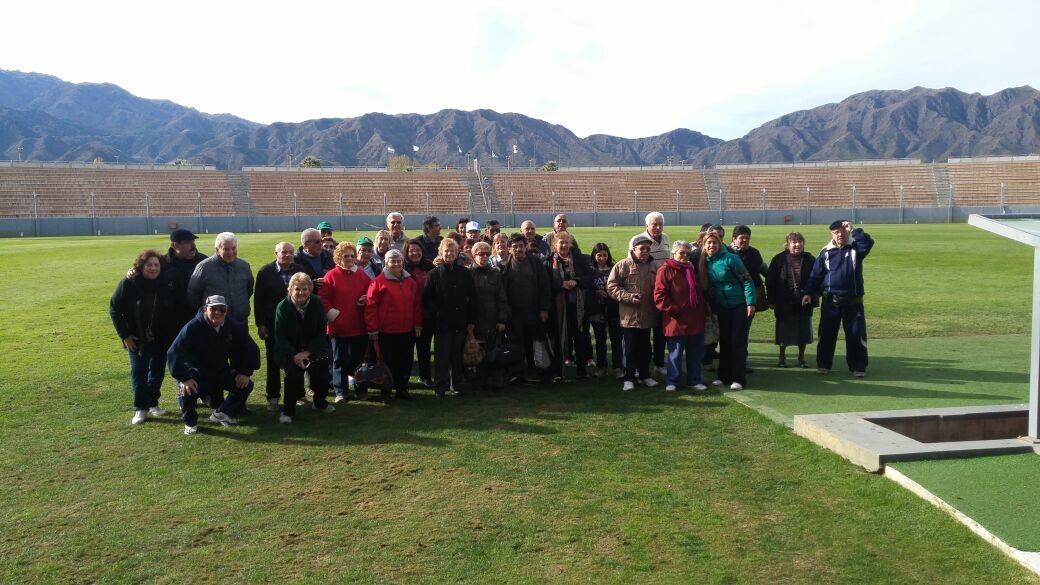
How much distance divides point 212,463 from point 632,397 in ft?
13.0

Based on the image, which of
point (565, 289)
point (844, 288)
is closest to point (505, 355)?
point (565, 289)

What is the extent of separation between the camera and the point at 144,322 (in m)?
7.32

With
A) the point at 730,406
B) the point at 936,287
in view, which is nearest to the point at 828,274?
the point at 730,406

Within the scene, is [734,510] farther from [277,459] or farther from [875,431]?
[277,459]

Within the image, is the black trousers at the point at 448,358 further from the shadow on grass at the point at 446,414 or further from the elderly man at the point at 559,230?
the elderly man at the point at 559,230

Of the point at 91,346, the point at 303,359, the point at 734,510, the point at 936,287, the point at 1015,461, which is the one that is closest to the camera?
the point at 734,510

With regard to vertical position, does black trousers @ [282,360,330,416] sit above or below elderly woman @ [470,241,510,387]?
below

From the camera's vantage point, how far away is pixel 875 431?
6176mm

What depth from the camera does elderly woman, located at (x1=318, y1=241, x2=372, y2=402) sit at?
783 centimetres

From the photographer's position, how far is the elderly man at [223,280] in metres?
7.42

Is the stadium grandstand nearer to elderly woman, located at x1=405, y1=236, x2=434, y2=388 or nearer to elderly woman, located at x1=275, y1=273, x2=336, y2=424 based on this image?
elderly woman, located at x1=405, y1=236, x2=434, y2=388

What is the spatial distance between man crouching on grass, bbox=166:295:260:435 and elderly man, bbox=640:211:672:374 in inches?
161

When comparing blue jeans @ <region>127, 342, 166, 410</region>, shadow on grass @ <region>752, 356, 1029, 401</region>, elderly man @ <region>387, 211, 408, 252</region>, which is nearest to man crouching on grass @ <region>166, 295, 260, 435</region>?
blue jeans @ <region>127, 342, 166, 410</region>

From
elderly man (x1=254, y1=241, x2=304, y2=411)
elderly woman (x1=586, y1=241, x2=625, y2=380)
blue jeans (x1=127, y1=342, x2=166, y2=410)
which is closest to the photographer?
blue jeans (x1=127, y1=342, x2=166, y2=410)
